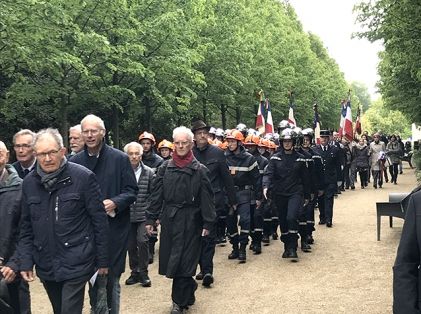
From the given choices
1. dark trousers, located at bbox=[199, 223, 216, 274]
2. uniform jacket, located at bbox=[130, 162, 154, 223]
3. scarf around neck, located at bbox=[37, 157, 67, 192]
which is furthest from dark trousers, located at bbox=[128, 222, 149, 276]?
scarf around neck, located at bbox=[37, 157, 67, 192]

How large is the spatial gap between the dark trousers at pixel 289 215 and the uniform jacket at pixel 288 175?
0.34ft

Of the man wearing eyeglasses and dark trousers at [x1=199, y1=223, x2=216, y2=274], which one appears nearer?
the man wearing eyeglasses

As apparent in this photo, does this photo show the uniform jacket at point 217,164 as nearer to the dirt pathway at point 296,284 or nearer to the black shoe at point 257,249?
the dirt pathway at point 296,284

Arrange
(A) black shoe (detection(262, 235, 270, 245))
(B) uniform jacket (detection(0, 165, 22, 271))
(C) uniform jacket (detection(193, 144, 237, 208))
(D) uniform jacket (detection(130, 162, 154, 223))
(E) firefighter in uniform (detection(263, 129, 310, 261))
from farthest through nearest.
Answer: (A) black shoe (detection(262, 235, 270, 245))
(E) firefighter in uniform (detection(263, 129, 310, 261))
(C) uniform jacket (detection(193, 144, 237, 208))
(D) uniform jacket (detection(130, 162, 154, 223))
(B) uniform jacket (detection(0, 165, 22, 271))

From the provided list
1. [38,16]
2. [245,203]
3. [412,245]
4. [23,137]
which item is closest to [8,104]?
[38,16]

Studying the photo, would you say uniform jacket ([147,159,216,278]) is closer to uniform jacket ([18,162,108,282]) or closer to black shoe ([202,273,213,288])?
black shoe ([202,273,213,288])

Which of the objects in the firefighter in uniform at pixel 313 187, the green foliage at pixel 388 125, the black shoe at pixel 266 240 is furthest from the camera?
the green foliage at pixel 388 125

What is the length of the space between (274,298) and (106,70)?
1181 centimetres

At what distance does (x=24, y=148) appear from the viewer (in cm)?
611

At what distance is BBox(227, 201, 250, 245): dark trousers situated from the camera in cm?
936

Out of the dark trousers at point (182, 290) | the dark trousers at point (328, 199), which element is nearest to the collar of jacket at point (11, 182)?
the dark trousers at point (182, 290)

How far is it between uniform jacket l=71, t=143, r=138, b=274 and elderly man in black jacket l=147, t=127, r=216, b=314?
1061 mm

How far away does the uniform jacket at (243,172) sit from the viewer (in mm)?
9484

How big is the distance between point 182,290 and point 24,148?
7.48 feet
